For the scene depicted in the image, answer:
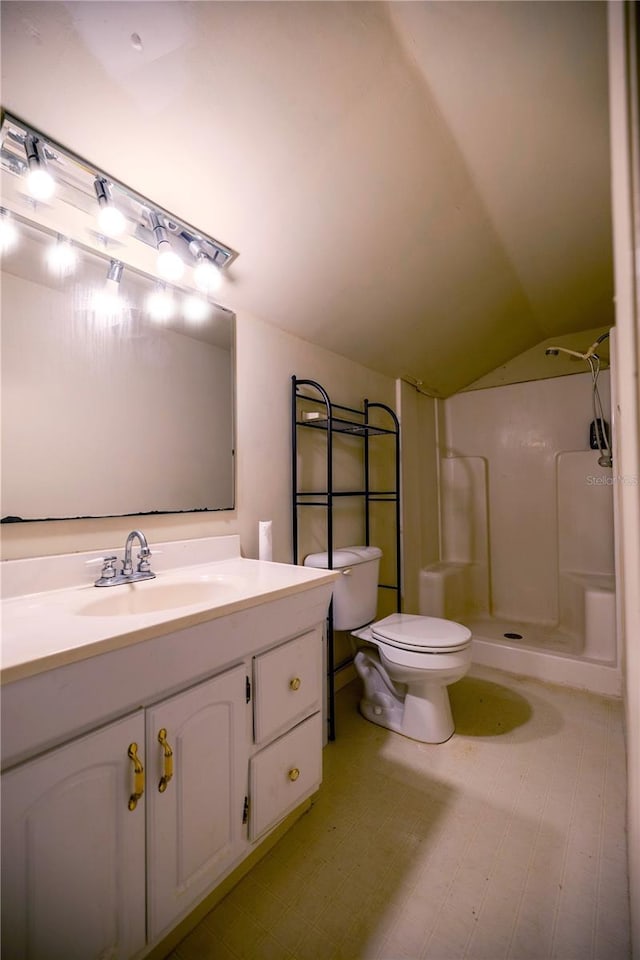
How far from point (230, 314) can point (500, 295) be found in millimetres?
1475

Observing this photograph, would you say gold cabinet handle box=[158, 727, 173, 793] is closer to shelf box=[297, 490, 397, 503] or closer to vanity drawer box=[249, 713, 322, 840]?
vanity drawer box=[249, 713, 322, 840]

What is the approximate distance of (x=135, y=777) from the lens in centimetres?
76

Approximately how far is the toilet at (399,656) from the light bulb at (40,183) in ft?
4.96

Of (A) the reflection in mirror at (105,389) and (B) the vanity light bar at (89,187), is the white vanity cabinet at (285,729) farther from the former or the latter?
(B) the vanity light bar at (89,187)

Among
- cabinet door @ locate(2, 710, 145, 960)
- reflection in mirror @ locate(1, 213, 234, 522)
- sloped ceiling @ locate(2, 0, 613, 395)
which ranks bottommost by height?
cabinet door @ locate(2, 710, 145, 960)

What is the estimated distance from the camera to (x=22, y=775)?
0.62m

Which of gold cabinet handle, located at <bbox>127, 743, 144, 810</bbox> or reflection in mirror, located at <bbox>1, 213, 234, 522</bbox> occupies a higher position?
reflection in mirror, located at <bbox>1, 213, 234, 522</bbox>

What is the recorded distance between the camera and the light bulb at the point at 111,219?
3.49ft

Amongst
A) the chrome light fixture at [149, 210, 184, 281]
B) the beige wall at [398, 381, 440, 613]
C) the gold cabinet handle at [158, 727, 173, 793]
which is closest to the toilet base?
the beige wall at [398, 381, 440, 613]

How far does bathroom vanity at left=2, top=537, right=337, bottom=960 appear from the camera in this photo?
0.63 m

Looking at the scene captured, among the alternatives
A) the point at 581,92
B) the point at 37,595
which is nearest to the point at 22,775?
the point at 37,595

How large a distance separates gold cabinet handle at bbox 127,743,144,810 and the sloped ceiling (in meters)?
1.39

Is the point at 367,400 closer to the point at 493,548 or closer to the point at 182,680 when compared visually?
the point at 493,548

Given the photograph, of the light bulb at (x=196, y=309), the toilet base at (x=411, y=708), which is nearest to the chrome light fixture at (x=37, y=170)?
the light bulb at (x=196, y=309)
